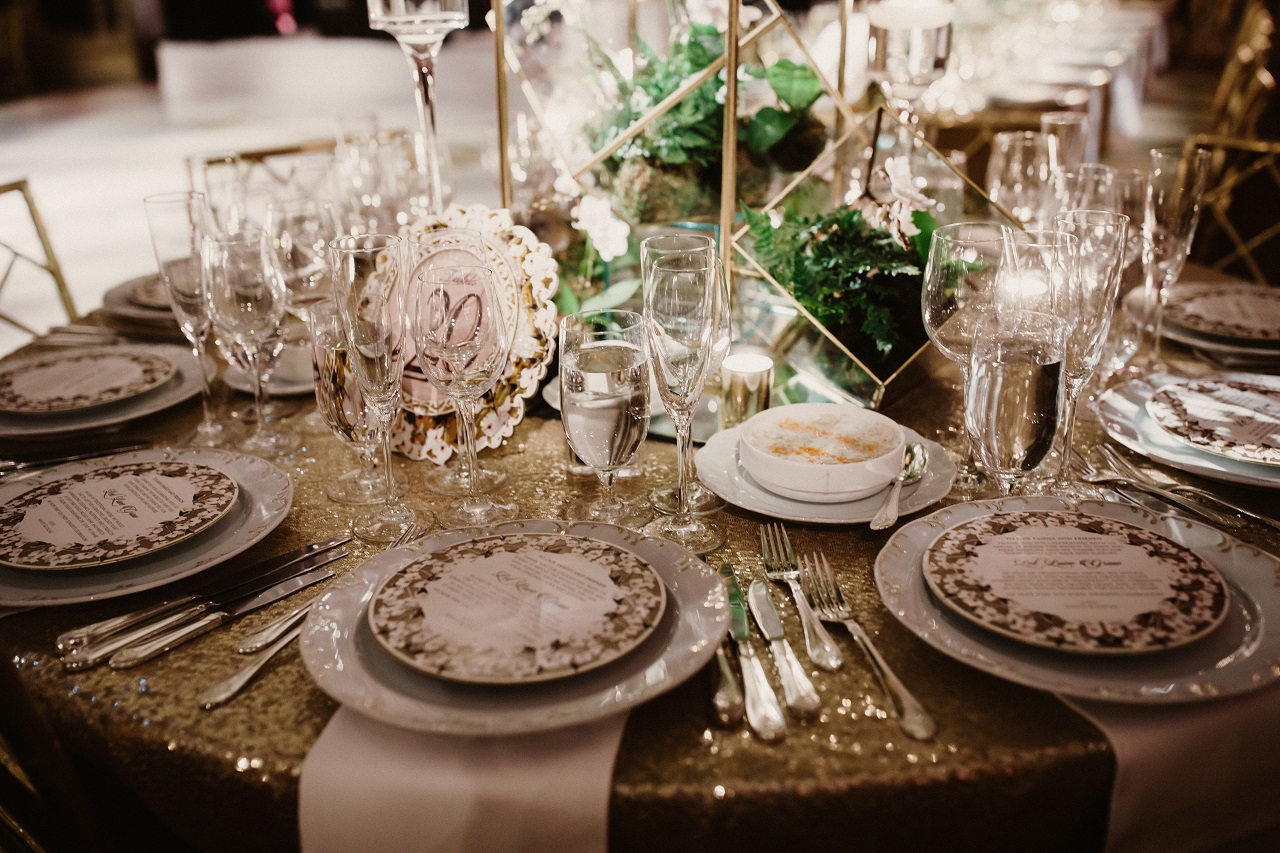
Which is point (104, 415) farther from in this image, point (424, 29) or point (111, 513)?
point (424, 29)

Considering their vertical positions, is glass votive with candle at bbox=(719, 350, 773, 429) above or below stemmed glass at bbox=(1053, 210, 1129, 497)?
below

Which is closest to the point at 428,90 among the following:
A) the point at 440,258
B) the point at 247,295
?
the point at 440,258

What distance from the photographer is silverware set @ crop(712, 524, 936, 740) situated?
0.79 m

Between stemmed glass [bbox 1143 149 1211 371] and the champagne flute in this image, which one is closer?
the champagne flute

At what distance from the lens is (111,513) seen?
108 cm

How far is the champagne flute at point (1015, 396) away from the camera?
3.35ft

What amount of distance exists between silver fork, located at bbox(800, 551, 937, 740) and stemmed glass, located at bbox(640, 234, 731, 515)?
0.17m

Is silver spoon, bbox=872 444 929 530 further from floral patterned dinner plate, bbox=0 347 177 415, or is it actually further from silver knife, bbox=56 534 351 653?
floral patterned dinner plate, bbox=0 347 177 415

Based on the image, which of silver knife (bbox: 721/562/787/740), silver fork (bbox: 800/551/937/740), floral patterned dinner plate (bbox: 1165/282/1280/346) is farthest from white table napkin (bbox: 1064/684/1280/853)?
floral patterned dinner plate (bbox: 1165/282/1280/346)

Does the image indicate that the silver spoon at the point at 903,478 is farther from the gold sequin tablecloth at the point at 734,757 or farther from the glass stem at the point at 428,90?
the glass stem at the point at 428,90

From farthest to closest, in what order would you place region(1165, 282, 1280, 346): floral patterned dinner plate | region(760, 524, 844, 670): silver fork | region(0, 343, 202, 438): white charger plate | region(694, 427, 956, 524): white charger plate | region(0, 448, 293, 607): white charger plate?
region(1165, 282, 1280, 346): floral patterned dinner plate, region(0, 343, 202, 438): white charger plate, region(694, 427, 956, 524): white charger plate, region(0, 448, 293, 607): white charger plate, region(760, 524, 844, 670): silver fork

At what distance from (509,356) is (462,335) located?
0.76ft

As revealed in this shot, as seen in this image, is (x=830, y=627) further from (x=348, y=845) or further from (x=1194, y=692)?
(x=348, y=845)

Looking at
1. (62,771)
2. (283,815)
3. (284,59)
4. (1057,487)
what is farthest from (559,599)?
(284,59)
